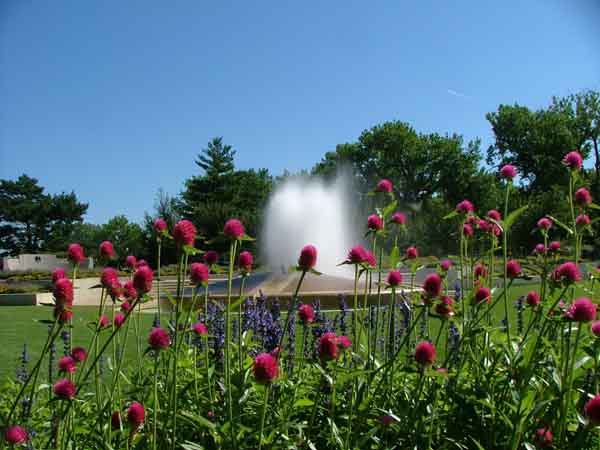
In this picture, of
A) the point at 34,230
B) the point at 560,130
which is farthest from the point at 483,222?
the point at 34,230

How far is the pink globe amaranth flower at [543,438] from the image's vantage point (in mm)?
2057

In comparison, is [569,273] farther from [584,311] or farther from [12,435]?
[12,435]

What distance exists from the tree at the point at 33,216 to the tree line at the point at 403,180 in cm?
11

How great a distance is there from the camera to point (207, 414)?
238 centimetres

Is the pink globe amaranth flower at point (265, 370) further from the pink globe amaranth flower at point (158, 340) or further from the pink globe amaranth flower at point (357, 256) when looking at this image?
Result: the pink globe amaranth flower at point (357, 256)

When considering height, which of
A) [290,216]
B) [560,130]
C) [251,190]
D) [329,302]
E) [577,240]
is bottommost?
[329,302]

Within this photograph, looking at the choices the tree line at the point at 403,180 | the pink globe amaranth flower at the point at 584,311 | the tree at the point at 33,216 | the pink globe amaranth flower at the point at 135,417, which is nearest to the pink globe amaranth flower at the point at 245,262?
the pink globe amaranth flower at the point at 135,417

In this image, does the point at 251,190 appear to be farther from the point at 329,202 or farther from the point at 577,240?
the point at 577,240

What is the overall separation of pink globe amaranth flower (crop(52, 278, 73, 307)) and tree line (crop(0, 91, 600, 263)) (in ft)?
141

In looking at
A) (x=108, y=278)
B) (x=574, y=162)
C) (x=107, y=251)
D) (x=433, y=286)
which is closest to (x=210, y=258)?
(x=107, y=251)

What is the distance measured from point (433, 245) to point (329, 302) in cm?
3674

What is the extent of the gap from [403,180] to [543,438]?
54711 mm

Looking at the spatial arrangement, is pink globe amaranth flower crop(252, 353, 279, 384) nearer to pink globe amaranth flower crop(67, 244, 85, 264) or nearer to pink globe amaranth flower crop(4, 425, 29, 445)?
pink globe amaranth flower crop(4, 425, 29, 445)

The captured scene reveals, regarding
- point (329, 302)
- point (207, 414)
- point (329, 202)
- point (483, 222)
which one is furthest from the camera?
point (329, 202)
